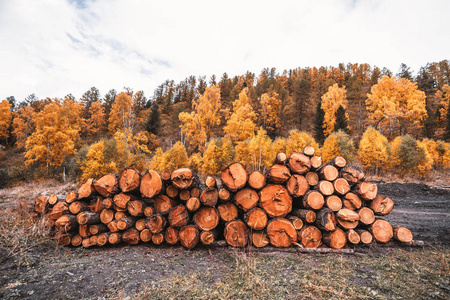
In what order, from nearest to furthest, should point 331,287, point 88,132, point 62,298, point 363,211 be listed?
point 62,298 → point 331,287 → point 363,211 → point 88,132

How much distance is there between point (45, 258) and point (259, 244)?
409 cm

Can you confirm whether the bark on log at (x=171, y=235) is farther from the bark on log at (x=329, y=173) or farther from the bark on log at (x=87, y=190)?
the bark on log at (x=329, y=173)

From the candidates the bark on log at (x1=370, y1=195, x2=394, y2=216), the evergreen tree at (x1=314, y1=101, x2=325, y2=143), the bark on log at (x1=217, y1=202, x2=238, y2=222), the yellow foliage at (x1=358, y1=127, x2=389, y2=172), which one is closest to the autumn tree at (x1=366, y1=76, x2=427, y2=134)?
the evergreen tree at (x1=314, y1=101, x2=325, y2=143)

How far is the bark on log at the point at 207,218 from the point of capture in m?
4.48

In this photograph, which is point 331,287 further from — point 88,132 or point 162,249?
point 88,132

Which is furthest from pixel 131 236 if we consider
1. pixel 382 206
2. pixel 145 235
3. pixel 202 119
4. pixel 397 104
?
pixel 397 104

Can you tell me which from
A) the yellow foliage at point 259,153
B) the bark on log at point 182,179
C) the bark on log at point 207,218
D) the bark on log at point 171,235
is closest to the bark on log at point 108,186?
the bark on log at point 182,179

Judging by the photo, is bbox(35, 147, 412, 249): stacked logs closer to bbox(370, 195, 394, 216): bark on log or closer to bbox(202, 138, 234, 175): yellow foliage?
bbox(370, 195, 394, 216): bark on log

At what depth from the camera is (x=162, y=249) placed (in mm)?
4449

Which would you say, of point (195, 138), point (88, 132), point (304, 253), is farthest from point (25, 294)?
point (88, 132)

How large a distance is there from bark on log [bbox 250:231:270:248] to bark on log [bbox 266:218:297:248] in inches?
4.2

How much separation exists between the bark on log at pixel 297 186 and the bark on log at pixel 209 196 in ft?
5.38

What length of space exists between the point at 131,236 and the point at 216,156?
1478 cm

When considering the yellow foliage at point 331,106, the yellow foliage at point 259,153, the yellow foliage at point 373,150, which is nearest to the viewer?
the yellow foliage at point 259,153
